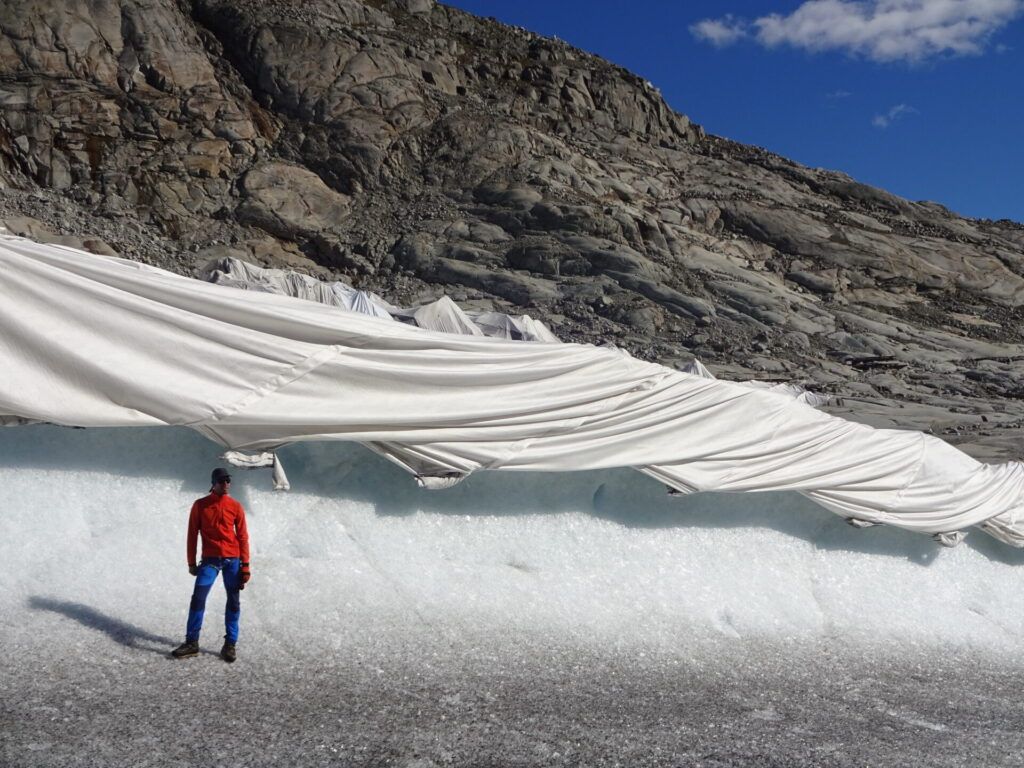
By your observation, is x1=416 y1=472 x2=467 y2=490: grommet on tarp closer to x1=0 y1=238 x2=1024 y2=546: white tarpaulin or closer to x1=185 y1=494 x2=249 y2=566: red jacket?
x1=0 y1=238 x2=1024 y2=546: white tarpaulin

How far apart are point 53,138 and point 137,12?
7284mm

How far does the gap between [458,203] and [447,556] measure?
2860 centimetres

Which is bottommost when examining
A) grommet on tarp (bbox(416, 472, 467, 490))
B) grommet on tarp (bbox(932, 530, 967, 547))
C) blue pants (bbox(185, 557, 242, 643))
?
blue pants (bbox(185, 557, 242, 643))

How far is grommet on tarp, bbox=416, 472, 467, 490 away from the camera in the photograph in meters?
5.56

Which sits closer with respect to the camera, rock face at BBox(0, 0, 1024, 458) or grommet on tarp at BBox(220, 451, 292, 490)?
grommet on tarp at BBox(220, 451, 292, 490)

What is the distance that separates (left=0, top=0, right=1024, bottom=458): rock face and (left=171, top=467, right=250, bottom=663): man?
18.8 metres

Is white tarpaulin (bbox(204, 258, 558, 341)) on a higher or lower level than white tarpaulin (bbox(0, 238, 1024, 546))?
higher

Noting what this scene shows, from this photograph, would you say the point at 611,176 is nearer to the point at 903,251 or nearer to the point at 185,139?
the point at 903,251

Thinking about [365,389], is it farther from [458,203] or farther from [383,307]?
[458,203]

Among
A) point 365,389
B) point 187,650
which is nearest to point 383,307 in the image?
point 365,389

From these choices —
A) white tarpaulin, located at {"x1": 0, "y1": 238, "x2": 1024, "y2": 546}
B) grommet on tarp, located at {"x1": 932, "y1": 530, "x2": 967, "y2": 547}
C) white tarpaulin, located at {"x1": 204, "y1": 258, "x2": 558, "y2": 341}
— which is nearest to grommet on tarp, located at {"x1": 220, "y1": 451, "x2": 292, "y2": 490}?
white tarpaulin, located at {"x1": 0, "y1": 238, "x2": 1024, "y2": 546}

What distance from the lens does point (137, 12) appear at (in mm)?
35062

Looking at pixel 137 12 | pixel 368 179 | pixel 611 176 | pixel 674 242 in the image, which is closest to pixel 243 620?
pixel 674 242

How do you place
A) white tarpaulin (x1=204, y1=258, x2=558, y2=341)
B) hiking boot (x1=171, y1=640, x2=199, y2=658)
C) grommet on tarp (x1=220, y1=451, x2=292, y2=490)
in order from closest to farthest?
hiking boot (x1=171, y1=640, x2=199, y2=658) → grommet on tarp (x1=220, y1=451, x2=292, y2=490) → white tarpaulin (x1=204, y1=258, x2=558, y2=341)
